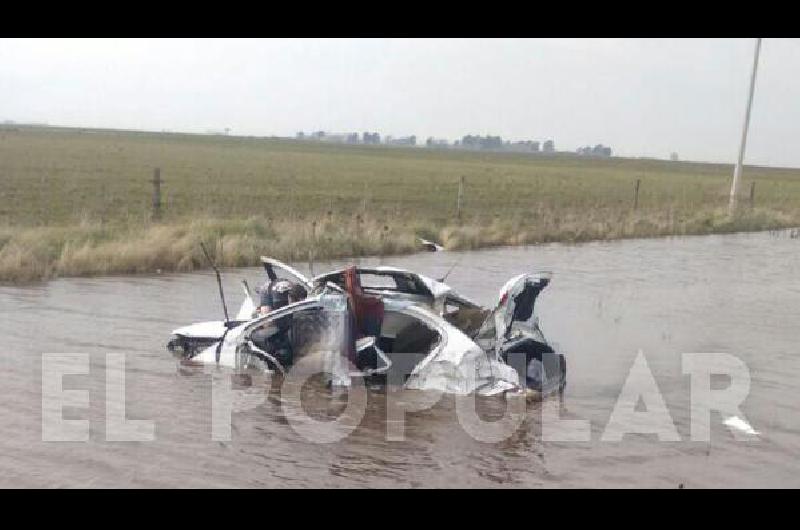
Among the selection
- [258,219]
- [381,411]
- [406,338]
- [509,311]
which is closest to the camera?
[381,411]

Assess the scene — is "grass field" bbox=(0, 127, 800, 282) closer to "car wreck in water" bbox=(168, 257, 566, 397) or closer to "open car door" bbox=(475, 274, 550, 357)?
"car wreck in water" bbox=(168, 257, 566, 397)

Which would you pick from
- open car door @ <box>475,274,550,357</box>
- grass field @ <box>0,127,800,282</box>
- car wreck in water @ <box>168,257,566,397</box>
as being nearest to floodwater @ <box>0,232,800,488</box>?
car wreck in water @ <box>168,257,566,397</box>

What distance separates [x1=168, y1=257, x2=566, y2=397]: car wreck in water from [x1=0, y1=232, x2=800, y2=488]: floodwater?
28cm

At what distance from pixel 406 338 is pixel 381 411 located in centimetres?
100

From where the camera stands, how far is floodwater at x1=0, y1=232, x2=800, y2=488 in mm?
7988

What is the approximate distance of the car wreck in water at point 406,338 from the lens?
381 inches

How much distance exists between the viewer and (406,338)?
10.3m

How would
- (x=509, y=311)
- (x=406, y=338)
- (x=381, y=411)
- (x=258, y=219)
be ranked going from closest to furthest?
(x=381, y=411) → (x=509, y=311) → (x=406, y=338) → (x=258, y=219)

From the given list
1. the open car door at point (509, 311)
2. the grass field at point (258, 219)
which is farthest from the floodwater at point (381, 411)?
the grass field at point (258, 219)

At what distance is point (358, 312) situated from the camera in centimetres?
993

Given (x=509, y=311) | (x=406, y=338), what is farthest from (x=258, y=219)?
(x=509, y=311)

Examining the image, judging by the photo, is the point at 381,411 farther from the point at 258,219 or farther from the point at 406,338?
the point at 258,219
